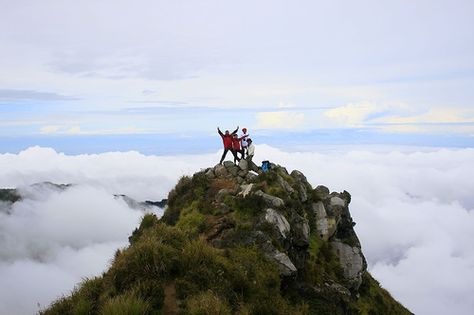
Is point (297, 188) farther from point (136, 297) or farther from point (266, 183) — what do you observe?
point (136, 297)

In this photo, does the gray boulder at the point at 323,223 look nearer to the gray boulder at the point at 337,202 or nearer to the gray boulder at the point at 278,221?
the gray boulder at the point at 337,202

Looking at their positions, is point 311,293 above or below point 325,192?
below

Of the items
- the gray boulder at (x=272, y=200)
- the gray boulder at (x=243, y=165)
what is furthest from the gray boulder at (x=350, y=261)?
the gray boulder at (x=243, y=165)

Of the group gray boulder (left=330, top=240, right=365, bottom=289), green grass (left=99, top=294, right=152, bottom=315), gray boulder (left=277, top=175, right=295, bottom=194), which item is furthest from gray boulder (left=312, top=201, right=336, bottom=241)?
green grass (left=99, top=294, right=152, bottom=315)

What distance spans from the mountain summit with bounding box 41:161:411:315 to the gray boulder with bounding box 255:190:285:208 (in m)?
0.08

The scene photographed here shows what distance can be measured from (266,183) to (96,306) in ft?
52.3

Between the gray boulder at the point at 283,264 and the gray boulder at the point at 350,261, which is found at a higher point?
the gray boulder at the point at 283,264

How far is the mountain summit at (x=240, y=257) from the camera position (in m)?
14.6

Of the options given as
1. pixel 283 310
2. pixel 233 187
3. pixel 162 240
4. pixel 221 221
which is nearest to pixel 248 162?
pixel 233 187

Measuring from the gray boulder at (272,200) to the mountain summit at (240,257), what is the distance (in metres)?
0.08

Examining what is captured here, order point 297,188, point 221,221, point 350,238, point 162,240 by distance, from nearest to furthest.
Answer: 1. point 162,240
2. point 221,221
3. point 297,188
4. point 350,238

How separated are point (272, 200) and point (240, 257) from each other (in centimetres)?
650

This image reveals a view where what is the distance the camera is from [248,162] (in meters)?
32.1

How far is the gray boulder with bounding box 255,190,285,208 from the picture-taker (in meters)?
25.3
